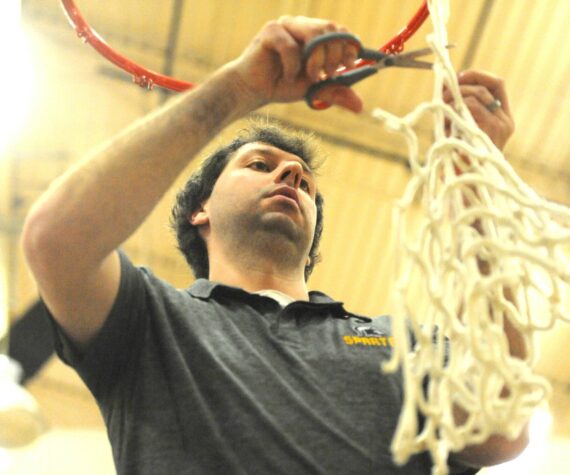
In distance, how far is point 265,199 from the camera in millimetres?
1175

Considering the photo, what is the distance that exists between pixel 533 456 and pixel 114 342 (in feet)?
10.8

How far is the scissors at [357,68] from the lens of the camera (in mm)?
791

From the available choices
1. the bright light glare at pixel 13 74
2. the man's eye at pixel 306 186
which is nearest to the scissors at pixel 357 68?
the man's eye at pixel 306 186

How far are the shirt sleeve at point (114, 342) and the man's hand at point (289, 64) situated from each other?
0.89 feet

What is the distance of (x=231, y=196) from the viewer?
1.23m

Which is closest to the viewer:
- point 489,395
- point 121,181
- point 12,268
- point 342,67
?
point 489,395

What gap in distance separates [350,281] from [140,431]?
8.77 ft

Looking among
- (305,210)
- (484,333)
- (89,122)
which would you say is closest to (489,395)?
(484,333)

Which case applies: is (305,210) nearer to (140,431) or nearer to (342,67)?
(342,67)

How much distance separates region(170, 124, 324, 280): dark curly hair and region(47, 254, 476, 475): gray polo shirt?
46 centimetres

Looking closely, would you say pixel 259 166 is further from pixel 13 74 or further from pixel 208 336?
pixel 13 74

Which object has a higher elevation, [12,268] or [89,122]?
[89,122]

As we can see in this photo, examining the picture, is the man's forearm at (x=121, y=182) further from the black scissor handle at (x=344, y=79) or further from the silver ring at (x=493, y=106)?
the silver ring at (x=493, y=106)

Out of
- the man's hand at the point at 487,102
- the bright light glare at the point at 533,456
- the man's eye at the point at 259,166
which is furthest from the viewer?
the bright light glare at the point at 533,456
